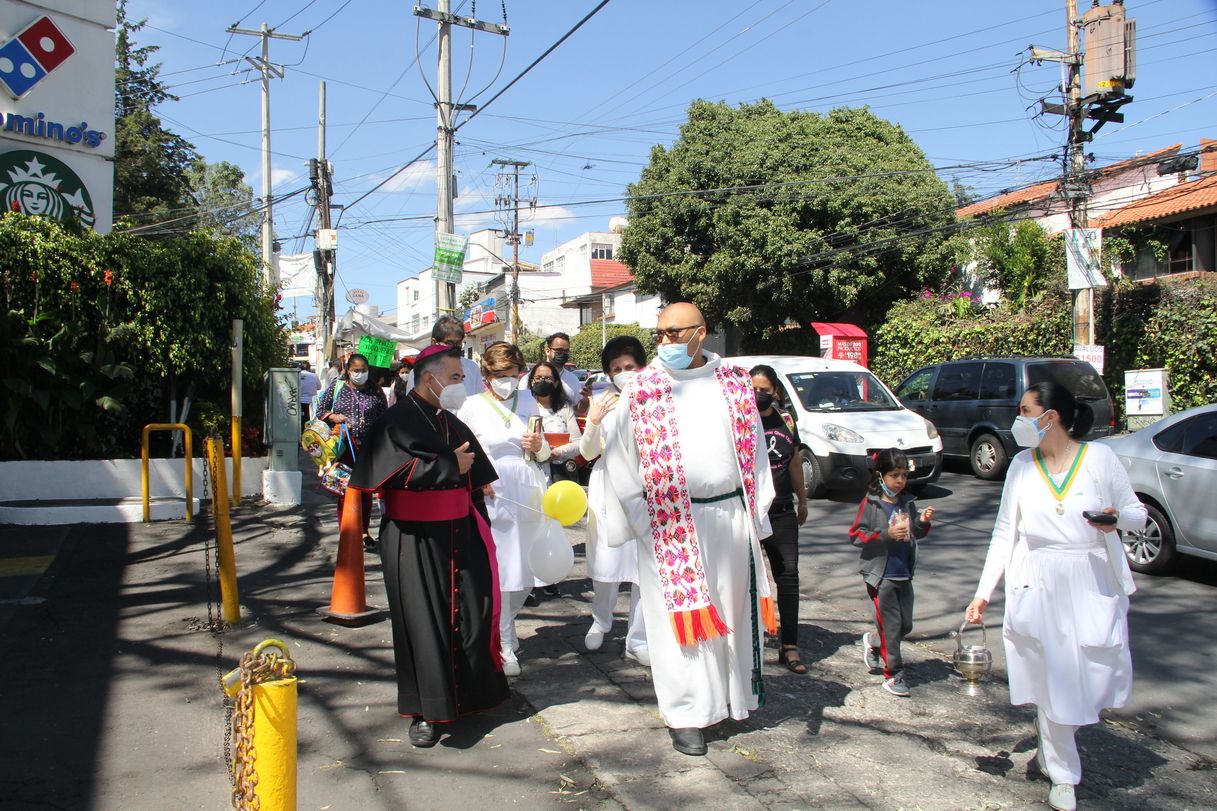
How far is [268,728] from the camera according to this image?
3.01m

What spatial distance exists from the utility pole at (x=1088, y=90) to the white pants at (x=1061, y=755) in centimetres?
1375

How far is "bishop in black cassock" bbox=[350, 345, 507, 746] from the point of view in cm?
432

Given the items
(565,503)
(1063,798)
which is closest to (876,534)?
(1063,798)

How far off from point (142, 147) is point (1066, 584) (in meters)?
30.8

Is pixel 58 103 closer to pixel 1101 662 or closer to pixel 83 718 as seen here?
pixel 83 718

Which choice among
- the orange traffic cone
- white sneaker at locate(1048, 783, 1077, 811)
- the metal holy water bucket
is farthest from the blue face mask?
the orange traffic cone

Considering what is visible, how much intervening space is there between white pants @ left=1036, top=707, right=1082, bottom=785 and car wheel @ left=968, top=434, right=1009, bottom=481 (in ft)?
33.6

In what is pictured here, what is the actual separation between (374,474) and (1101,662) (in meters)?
3.20

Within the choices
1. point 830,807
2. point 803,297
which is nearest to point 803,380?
point 830,807

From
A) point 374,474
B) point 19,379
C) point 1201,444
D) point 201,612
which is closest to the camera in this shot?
point 374,474

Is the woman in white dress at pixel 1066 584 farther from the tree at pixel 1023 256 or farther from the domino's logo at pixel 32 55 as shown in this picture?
the tree at pixel 1023 256

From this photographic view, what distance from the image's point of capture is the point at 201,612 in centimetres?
650

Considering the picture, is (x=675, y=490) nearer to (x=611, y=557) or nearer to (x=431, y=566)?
(x=431, y=566)

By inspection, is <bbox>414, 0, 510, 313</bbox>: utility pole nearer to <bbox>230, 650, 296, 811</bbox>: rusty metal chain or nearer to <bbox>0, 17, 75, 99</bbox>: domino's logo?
<bbox>0, 17, 75, 99</bbox>: domino's logo
